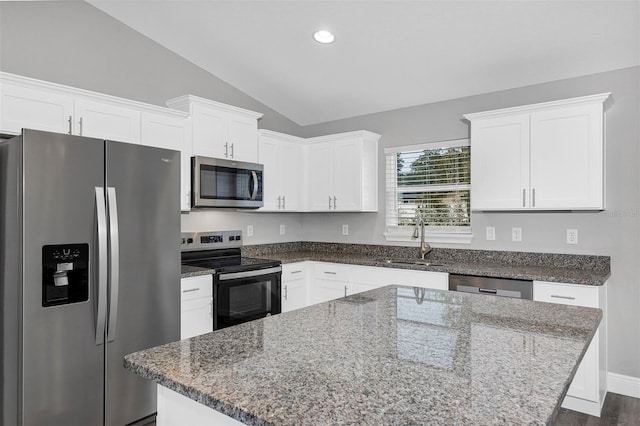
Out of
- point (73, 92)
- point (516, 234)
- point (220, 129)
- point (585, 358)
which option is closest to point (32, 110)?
point (73, 92)

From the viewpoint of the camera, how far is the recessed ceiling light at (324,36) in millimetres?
3148

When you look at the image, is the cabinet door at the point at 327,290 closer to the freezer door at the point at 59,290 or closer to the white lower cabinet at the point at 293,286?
the white lower cabinet at the point at 293,286

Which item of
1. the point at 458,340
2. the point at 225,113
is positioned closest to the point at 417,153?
the point at 225,113

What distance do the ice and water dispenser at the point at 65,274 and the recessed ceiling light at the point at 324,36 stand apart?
7.10 feet

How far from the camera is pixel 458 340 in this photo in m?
1.30

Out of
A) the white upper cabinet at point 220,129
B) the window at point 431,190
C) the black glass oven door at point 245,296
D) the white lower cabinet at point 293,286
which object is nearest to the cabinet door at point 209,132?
the white upper cabinet at point 220,129

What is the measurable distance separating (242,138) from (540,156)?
246cm

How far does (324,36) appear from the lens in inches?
126

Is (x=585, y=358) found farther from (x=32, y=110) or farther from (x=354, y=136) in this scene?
(x=32, y=110)

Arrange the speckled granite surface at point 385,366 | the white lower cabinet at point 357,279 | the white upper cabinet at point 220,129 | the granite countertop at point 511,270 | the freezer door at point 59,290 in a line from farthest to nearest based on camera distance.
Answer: the white upper cabinet at point 220,129 → the white lower cabinet at point 357,279 → the granite countertop at point 511,270 → the freezer door at point 59,290 → the speckled granite surface at point 385,366

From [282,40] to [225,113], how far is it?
80 cm

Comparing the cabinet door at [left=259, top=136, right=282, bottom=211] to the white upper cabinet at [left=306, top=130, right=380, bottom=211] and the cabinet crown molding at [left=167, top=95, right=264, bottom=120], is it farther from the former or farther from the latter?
the cabinet crown molding at [left=167, top=95, right=264, bottom=120]

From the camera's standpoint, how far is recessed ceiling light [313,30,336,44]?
315 cm

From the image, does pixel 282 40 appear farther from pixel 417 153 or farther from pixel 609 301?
pixel 609 301
